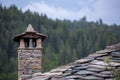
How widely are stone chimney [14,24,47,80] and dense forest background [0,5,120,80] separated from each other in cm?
4770

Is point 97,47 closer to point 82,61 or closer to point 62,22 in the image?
point 62,22

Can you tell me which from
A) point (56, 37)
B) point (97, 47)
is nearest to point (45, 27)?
point (56, 37)

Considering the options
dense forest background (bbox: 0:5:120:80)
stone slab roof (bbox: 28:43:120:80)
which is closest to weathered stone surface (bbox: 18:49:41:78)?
stone slab roof (bbox: 28:43:120:80)

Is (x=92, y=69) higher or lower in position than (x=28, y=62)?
lower

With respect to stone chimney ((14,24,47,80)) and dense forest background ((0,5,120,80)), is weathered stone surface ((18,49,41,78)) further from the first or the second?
dense forest background ((0,5,120,80))

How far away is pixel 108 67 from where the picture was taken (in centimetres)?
598

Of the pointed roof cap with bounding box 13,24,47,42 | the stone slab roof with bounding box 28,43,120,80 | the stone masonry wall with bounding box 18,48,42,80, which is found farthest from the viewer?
the pointed roof cap with bounding box 13,24,47,42

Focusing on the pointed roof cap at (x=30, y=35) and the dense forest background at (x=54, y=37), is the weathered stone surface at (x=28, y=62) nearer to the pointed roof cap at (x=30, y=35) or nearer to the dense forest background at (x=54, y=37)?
the pointed roof cap at (x=30, y=35)

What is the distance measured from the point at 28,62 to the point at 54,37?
73636 millimetres

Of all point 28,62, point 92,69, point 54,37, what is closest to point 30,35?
point 28,62

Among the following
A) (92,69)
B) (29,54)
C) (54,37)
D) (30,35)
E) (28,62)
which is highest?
(54,37)

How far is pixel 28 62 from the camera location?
8750 mm

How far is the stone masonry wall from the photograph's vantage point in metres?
8.61

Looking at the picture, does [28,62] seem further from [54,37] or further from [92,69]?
[54,37]
